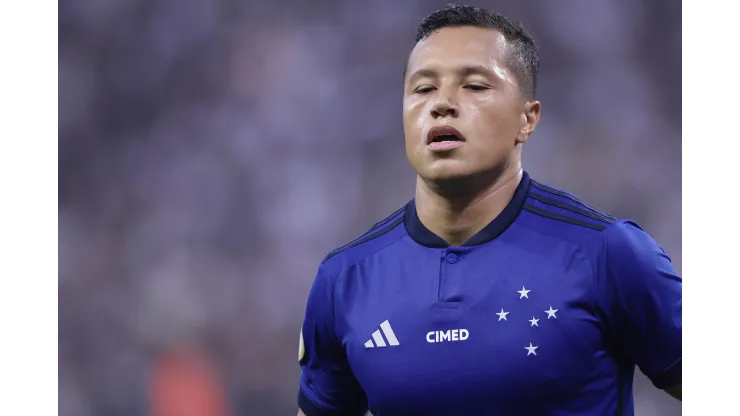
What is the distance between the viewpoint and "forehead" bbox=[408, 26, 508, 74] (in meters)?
2.22

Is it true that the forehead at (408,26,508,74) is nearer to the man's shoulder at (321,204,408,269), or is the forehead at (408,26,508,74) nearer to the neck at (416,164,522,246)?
the neck at (416,164,522,246)

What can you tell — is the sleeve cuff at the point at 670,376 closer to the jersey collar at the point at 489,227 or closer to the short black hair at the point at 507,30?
the jersey collar at the point at 489,227

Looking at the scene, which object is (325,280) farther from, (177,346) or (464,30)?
(177,346)

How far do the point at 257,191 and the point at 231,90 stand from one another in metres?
0.56

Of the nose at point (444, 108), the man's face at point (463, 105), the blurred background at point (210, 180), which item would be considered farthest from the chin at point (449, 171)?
the blurred background at point (210, 180)

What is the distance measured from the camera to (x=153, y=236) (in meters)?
4.61

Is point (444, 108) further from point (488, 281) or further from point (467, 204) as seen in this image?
point (488, 281)

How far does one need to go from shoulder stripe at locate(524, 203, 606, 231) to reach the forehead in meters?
0.37

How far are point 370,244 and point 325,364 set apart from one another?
1.15ft

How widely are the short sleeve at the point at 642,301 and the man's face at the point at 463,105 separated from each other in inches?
13.8

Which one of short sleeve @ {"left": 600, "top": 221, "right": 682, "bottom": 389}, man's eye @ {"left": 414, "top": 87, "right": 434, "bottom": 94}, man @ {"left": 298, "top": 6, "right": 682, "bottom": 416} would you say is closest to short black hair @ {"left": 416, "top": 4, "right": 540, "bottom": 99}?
man @ {"left": 298, "top": 6, "right": 682, "bottom": 416}

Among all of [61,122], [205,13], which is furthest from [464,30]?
[61,122]

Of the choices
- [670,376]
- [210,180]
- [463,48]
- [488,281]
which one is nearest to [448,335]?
[488,281]

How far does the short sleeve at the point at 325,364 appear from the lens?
7.93ft
